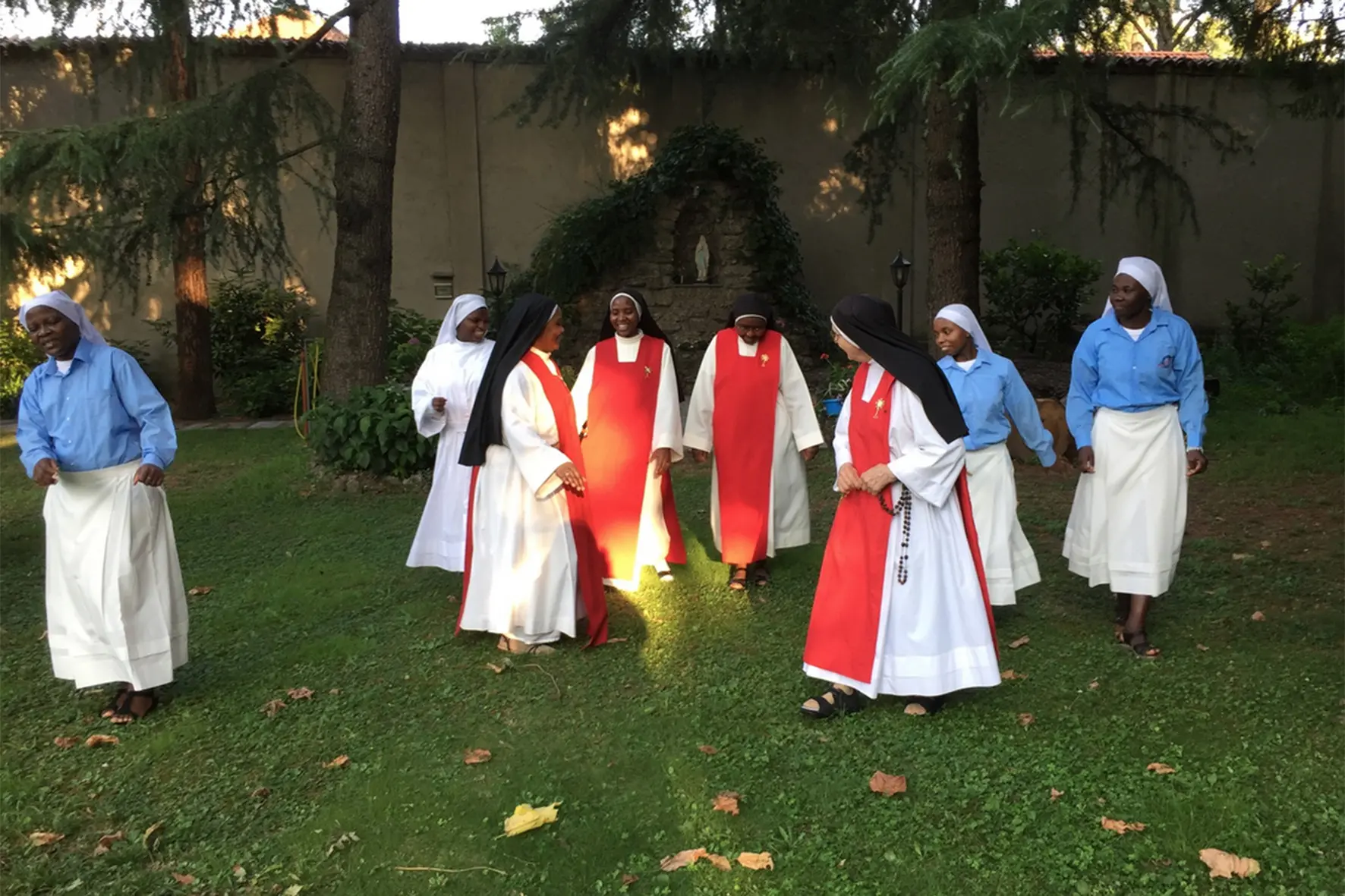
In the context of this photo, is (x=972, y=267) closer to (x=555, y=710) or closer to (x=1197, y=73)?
(x=555, y=710)

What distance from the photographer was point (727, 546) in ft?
20.9

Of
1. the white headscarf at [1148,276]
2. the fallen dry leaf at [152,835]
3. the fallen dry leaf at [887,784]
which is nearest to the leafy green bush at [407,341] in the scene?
the fallen dry leaf at [152,835]

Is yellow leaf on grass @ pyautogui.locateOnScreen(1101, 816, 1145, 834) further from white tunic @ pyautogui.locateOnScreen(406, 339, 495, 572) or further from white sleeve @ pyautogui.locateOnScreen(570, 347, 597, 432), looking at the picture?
white tunic @ pyautogui.locateOnScreen(406, 339, 495, 572)

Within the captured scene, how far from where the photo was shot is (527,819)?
3615mm

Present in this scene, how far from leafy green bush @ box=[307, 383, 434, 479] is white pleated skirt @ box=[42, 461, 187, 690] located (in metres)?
4.64

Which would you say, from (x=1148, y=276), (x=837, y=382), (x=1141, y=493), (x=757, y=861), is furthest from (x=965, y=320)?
(x=837, y=382)

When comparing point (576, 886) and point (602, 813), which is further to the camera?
point (602, 813)

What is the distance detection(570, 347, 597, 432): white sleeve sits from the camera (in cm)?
631

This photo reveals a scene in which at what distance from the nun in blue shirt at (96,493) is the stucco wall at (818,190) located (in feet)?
39.8

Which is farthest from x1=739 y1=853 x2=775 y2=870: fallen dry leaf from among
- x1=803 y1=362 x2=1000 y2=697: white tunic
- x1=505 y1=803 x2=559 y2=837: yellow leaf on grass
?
x1=803 y1=362 x2=1000 y2=697: white tunic

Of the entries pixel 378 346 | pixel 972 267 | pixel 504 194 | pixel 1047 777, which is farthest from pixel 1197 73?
pixel 1047 777

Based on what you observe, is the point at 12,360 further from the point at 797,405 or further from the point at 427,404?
the point at 797,405

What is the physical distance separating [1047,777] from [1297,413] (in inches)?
386

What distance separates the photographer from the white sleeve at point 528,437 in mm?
5031
